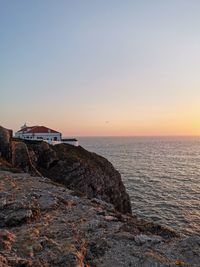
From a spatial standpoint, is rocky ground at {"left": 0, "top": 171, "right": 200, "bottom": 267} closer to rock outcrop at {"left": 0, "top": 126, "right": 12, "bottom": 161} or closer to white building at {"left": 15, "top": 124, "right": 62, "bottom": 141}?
rock outcrop at {"left": 0, "top": 126, "right": 12, "bottom": 161}

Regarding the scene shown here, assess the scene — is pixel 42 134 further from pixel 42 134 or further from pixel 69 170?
pixel 69 170

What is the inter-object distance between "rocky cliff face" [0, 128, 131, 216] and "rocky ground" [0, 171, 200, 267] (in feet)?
68.5

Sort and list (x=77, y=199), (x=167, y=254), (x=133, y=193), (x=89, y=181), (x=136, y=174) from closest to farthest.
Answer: (x=167, y=254) → (x=77, y=199) → (x=89, y=181) → (x=133, y=193) → (x=136, y=174)

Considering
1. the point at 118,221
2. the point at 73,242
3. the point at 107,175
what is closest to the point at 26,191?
the point at 118,221

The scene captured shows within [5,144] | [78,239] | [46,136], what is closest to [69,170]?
[5,144]

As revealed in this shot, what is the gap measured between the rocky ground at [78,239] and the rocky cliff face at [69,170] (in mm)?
20890

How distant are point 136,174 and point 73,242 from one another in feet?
237

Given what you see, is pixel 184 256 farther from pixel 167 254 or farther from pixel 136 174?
pixel 136 174

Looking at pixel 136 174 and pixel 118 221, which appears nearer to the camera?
pixel 118 221

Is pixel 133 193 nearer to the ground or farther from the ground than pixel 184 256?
nearer to the ground

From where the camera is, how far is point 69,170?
46.3m

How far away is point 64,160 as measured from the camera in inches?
1898

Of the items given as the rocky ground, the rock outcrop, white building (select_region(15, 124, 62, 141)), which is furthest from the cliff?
white building (select_region(15, 124, 62, 141))

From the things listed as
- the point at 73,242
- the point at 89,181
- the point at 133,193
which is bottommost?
the point at 133,193
